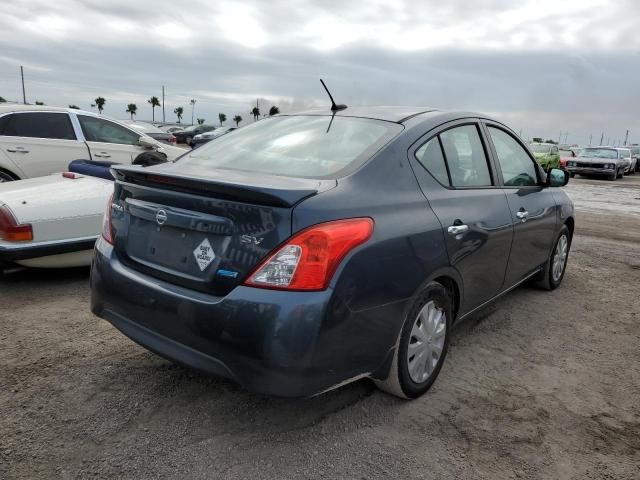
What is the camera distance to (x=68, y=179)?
490cm

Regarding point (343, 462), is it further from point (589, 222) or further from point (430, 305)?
point (589, 222)

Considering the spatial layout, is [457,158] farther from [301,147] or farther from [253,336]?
[253,336]

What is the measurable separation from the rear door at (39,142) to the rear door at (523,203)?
582 centimetres

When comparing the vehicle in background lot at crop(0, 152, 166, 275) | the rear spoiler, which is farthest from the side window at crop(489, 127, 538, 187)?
the vehicle in background lot at crop(0, 152, 166, 275)

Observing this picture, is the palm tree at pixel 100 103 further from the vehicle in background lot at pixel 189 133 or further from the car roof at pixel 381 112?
the car roof at pixel 381 112

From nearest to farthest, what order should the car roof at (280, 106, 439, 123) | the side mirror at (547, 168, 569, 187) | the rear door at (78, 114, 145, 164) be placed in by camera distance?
the car roof at (280, 106, 439, 123)
the side mirror at (547, 168, 569, 187)
the rear door at (78, 114, 145, 164)

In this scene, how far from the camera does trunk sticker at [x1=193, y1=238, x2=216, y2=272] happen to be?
2309mm

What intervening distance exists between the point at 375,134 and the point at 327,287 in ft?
3.59

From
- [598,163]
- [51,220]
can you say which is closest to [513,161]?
[51,220]

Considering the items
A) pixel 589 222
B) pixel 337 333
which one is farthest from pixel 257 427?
pixel 589 222

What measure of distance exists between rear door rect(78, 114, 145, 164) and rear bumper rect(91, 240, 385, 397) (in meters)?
5.65

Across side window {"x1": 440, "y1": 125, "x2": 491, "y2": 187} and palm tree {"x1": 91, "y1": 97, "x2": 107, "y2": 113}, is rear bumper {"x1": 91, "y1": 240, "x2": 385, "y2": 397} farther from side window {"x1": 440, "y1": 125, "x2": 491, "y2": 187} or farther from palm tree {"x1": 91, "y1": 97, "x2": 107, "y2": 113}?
palm tree {"x1": 91, "y1": 97, "x2": 107, "y2": 113}

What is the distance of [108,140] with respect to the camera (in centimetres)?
771

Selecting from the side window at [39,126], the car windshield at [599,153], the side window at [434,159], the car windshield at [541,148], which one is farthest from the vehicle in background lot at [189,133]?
the side window at [434,159]
